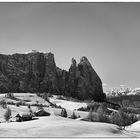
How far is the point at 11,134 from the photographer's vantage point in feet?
143

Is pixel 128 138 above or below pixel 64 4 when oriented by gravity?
below

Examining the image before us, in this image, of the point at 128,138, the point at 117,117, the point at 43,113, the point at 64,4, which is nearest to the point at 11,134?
the point at 128,138

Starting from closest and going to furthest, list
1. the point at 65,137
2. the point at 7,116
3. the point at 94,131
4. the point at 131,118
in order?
the point at 65,137 → the point at 94,131 → the point at 7,116 → the point at 131,118

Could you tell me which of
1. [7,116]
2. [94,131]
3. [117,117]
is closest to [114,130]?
[94,131]

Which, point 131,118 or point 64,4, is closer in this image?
point 64,4

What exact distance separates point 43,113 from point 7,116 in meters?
20.1

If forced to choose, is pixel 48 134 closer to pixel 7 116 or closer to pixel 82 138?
pixel 82 138

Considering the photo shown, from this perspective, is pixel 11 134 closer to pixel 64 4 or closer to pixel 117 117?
pixel 64 4

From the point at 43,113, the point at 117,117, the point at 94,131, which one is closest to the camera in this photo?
the point at 94,131

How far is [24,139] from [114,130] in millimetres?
18200

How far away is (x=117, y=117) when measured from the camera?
14450 centimetres

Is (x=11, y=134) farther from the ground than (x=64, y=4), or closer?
closer

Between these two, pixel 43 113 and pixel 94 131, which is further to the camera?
pixel 43 113

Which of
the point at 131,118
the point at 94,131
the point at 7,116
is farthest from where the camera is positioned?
the point at 131,118
